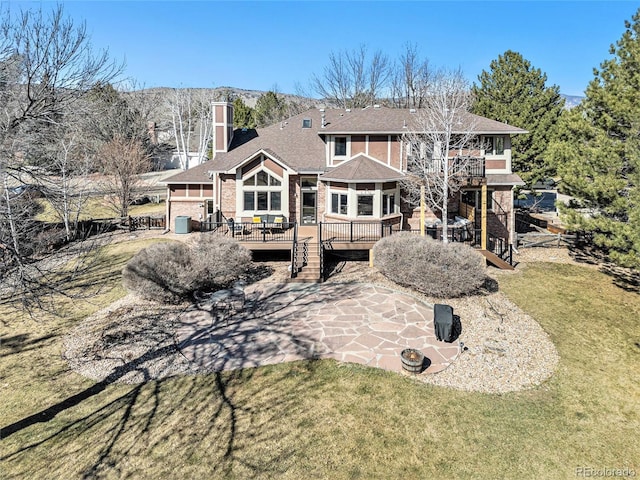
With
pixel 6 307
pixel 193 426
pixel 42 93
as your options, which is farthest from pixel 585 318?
pixel 6 307

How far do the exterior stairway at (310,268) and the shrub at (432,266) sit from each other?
253 cm

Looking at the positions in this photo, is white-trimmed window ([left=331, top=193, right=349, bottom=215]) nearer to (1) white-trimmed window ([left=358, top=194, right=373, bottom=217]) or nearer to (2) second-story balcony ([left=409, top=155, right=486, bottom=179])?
(1) white-trimmed window ([left=358, top=194, right=373, bottom=217])

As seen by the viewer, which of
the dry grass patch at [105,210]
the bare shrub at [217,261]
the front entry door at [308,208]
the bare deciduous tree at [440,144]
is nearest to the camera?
the bare shrub at [217,261]

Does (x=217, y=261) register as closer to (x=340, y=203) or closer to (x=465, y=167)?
(x=340, y=203)

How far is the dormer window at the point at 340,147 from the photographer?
68.5 ft

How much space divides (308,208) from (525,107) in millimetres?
15664

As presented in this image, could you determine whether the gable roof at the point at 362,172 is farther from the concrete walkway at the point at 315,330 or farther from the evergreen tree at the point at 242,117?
the evergreen tree at the point at 242,117

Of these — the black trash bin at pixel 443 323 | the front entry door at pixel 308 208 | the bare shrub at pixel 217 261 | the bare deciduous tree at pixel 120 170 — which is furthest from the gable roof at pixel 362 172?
the bare deciduous tree at pixel 120 170

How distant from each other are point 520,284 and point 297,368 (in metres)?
10.0

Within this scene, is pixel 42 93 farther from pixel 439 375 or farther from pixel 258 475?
pixel 439 375

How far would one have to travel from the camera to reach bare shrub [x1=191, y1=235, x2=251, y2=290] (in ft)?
46.9

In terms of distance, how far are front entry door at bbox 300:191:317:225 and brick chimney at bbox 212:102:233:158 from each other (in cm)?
633

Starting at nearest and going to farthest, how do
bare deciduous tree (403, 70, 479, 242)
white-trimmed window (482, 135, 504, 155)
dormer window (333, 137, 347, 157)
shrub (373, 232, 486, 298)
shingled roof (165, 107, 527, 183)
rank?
shrub (373, 232, 486, 298)
bare deciduous tree (403, 70, 479, 242)
shingled roof (165, 107, 527, 183)
white-trimmed window (482, 135, 504, 155)
dormer window (333, 137, 347, 157)

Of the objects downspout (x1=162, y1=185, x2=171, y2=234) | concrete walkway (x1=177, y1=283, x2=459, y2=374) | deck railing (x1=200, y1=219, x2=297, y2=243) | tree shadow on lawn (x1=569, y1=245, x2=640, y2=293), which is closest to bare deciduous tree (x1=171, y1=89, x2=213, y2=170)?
downspout (x1=162, y1=185, x2=171, y2=234)
